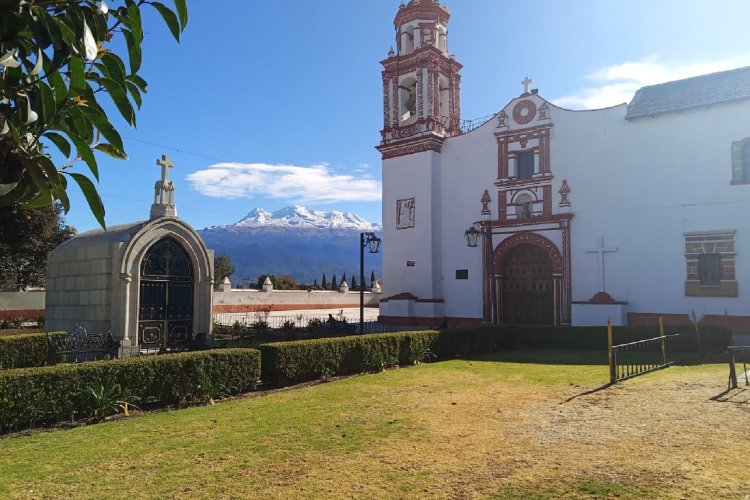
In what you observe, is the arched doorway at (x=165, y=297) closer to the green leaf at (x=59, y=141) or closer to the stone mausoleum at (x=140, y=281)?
the stone mausoleum at (x=140, y=281)

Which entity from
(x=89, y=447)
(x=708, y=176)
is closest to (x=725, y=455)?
(x=89, y=447)

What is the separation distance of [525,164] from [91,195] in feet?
82.0

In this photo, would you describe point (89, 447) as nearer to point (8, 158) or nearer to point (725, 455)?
point (8, 158)

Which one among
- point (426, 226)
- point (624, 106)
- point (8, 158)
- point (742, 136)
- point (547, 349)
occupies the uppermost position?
point (624, 106)

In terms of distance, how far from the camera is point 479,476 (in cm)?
527

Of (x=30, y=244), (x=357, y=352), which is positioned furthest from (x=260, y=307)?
(x=357, y=352)

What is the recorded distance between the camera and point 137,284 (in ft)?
46.2

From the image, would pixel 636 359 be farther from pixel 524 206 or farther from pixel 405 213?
pixel 405 213

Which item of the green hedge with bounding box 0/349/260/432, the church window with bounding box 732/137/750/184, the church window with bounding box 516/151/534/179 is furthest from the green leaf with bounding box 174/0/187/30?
the church window with bounding box 516/151/534/179

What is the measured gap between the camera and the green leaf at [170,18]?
2039 mm

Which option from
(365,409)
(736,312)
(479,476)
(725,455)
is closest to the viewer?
(479,476)

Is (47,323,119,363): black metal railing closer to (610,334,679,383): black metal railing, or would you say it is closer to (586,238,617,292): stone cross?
(610,334,679,383): black metal railing

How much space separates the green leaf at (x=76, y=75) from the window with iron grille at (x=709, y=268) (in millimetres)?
22552

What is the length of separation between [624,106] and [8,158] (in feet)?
79.0
